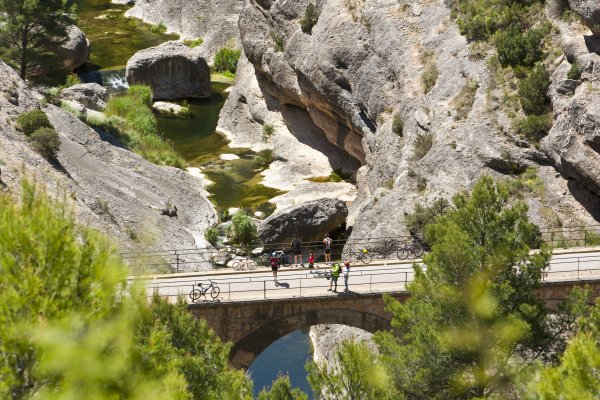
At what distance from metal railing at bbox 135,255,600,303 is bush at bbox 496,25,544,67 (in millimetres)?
15223

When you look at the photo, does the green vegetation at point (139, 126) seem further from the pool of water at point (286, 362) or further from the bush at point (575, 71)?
the bush at point (575, 71)

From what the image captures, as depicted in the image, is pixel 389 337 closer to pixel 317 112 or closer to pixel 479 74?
pixel 479 74

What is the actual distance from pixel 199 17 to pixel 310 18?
38.6 metres

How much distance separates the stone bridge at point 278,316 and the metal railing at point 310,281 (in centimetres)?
29

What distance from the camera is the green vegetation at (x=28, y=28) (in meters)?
71.3

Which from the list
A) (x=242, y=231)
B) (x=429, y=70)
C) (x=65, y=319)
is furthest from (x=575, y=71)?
(x=65, y=319)

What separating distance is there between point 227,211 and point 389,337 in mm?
31198

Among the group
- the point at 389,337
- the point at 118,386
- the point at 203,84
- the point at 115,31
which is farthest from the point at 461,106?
the point at 115,31

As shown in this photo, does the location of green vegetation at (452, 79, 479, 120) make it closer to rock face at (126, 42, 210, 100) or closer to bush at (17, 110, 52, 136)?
bush at (17, 110, 52, 136)

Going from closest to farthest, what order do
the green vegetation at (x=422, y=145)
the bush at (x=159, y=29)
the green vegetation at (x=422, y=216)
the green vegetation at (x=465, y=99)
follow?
the green vegetation at (x=422, y=216) → the green vegetation at (x=465, y=99) → the green vegetation at (x=422, y=145) → the bush at (x=159, y=29)

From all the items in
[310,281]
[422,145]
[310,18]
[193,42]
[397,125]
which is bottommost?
[310,281]

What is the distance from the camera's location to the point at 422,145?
49.4m

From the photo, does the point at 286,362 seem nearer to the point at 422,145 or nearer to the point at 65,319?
the point at 422,145

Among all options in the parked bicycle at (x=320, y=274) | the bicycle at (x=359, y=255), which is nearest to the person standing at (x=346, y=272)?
the parked bicycle at (x=320, y=274)
